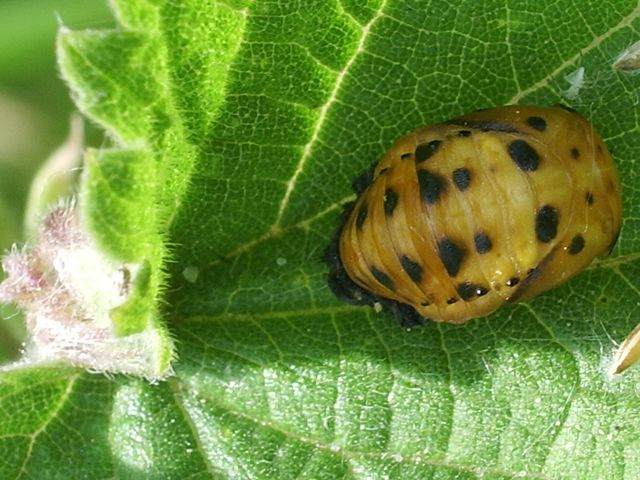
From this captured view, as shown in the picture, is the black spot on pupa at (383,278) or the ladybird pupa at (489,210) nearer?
the ladybird pupa at (489,210)

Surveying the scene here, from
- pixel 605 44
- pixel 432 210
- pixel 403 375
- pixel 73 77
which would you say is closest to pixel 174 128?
pixel 73 77

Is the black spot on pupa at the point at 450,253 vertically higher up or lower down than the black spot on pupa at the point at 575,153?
lower down

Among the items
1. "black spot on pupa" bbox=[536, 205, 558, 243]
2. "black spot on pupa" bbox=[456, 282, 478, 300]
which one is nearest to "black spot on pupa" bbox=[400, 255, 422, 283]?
"black spot on pupa" bbox=[456, 282, 478, 300]

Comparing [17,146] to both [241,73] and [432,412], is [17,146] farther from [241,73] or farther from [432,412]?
[432,412]


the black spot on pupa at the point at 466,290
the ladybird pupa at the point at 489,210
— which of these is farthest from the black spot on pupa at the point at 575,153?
the black spot on pupa at the point at 466,290

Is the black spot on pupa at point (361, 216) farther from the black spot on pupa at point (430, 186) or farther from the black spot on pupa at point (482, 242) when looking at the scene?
the black spot on pupa at point (482, 242)

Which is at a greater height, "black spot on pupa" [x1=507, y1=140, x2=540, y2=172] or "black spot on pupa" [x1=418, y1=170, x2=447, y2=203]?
"black spot on pupa" [x1=507, y1=140, x2=540, y2=172]

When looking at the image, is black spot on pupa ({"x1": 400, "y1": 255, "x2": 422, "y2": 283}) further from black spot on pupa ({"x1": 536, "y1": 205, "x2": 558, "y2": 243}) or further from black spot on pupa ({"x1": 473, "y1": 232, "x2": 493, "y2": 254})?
black spot on pupa ({"x1": 536, "y1": 205, "x2": 558, "y2": 243})
